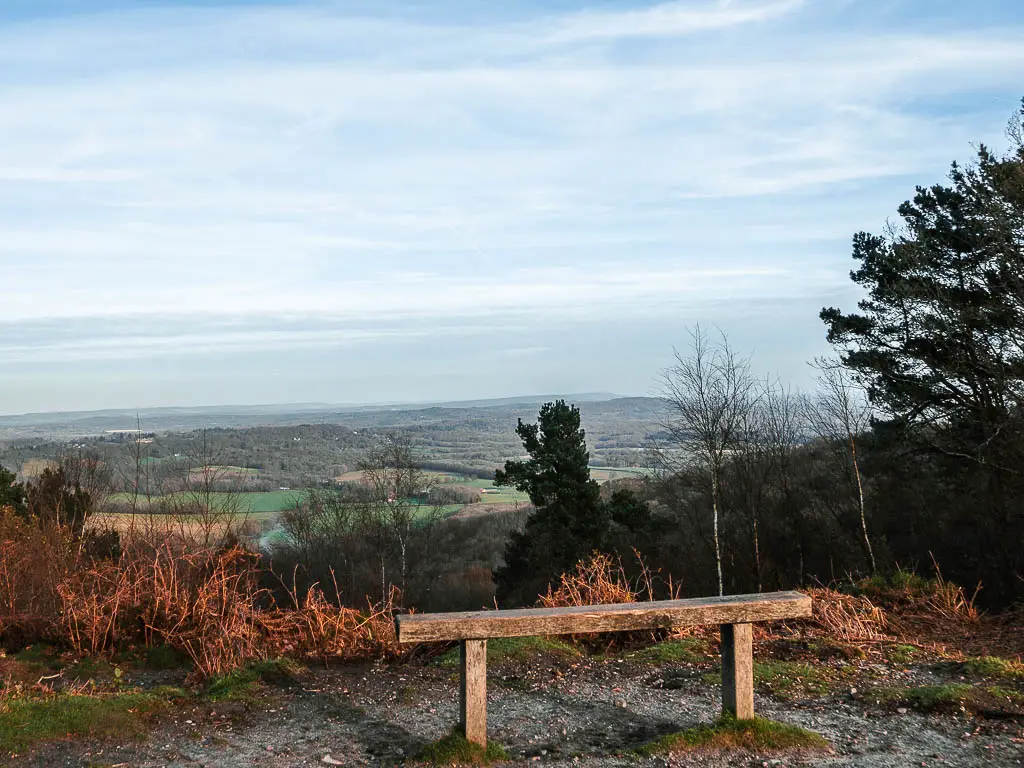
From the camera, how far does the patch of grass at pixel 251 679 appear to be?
5.76 metres

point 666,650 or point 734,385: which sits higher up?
point 734,385

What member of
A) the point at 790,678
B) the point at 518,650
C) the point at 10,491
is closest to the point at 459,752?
the point at 518,650

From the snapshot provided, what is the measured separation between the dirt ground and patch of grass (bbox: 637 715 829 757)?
0.09 metres

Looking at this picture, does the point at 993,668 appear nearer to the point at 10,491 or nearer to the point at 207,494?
the point at 207,494

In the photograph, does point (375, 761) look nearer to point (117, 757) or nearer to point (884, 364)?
point (117, 757)

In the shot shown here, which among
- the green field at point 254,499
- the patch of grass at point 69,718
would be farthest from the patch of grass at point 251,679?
the green field at point 254,499

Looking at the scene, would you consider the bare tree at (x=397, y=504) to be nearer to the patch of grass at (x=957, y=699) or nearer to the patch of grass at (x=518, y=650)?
the patch of grass at (x=518, y=650)

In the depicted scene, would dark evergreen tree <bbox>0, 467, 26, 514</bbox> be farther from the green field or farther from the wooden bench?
the wooden bench

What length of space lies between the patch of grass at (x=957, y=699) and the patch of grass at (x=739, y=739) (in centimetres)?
98

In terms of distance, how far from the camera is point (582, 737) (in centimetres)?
481

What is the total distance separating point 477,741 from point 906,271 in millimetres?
17554

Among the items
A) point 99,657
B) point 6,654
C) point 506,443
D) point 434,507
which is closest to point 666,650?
point 99,657

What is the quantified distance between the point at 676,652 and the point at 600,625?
2.24m

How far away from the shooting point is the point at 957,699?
5.11 m
